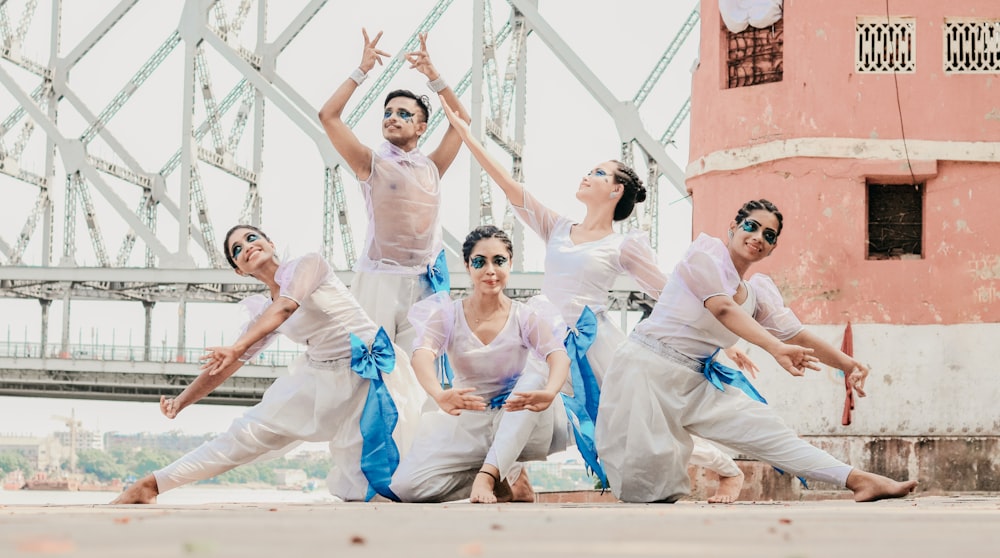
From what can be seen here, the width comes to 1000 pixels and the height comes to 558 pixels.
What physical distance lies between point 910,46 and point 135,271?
29988 mm

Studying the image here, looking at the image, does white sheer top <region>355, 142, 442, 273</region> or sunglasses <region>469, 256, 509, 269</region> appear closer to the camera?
sunglasses <region>469, 256, 509, 269</region>

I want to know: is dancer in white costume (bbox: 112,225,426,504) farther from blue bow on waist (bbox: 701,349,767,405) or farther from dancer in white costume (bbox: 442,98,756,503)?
blue bow on waist (bbox: 701,349,767,405)

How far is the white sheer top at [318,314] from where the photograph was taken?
6.75 meters

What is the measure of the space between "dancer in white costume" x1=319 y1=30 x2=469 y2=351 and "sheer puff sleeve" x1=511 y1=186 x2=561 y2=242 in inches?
16.4

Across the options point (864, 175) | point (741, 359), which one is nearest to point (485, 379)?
point (741, 359)


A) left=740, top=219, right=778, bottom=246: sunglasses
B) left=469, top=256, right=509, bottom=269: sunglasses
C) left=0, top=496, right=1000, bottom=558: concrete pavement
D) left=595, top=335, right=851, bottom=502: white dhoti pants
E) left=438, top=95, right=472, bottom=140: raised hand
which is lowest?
left=0, top=496, right=1000, bottom=558: concrete pavement

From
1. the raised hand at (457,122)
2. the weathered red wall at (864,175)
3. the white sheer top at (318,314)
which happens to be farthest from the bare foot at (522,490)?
the weathered red wall at (864,175)

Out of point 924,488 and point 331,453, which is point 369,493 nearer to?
point 331,453

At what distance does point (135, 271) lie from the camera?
39.5 meters

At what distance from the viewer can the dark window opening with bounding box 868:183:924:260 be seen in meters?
11.7

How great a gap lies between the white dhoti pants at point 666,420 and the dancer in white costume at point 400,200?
1.31 m

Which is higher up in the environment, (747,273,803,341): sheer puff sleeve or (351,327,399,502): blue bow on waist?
(747,273,803,341): sheer puff sleeve

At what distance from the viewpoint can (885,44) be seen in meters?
11.9

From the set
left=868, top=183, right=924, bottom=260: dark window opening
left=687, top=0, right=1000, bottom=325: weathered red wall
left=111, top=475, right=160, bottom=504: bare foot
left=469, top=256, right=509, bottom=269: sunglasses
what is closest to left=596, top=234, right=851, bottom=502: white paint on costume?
left=469, top=256, right=509, bottom=269: sunglasses
